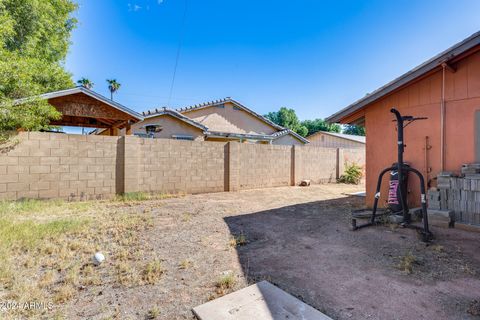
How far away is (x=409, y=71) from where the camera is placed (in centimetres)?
486

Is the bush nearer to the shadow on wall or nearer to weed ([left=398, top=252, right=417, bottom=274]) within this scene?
the shadow on wall

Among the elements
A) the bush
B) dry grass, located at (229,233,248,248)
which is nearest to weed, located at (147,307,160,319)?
dry grass, located at (229,233,248,248)

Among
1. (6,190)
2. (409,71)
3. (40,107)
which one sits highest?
(409,71)

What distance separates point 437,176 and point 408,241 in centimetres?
182

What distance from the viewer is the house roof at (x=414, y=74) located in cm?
411

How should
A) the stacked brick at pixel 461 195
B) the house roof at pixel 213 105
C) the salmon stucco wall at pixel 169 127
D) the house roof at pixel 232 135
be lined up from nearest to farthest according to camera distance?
the stacked brick at pixel 461 195
the house roof at pixel 213 105
the salmon stucco wall at pixel 169 127
the house roof at pixel 232 135

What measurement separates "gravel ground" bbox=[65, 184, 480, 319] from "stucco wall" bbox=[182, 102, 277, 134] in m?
12.0

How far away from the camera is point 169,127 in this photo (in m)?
11.9

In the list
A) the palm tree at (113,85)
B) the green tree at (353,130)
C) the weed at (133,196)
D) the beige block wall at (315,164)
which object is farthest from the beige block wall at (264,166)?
the green tree at (353,130)

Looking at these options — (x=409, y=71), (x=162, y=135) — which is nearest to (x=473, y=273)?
(x=409, y=71)

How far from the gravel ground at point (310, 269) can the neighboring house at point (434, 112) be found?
162cm

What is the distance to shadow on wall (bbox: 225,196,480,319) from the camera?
2.12m

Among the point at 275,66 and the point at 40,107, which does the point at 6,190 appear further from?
the point at 275,66

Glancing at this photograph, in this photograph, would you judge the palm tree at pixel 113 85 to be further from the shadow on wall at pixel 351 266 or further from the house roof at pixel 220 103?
the shadow on wall at pixel 351 266
